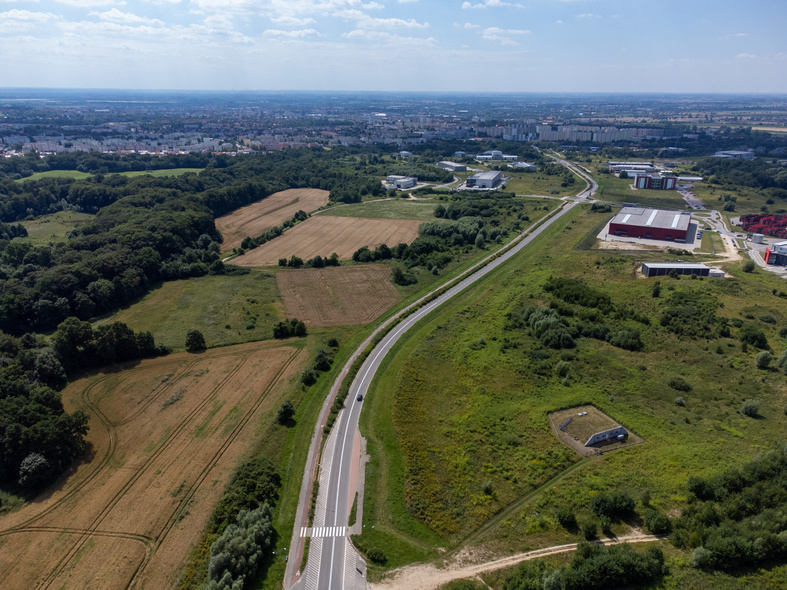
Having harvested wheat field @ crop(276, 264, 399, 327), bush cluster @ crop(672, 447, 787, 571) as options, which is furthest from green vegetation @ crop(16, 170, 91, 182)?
bush cluster @ crop(672, 447, 787, 571)

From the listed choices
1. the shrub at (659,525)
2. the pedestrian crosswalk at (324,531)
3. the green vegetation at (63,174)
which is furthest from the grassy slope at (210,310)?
the green vegetation at (63,174)

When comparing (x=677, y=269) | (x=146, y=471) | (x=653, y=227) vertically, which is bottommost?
(x=146, y=471)

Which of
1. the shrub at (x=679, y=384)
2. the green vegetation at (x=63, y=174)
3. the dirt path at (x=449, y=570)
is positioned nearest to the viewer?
the dirt path at (x=449, y=570)

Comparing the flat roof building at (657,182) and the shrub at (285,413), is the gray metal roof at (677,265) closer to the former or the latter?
the shrub at (285,413)

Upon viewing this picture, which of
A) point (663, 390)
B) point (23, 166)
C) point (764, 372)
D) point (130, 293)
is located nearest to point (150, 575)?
point (663, 390)

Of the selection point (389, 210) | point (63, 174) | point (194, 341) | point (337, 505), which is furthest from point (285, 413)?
point (63, 174)

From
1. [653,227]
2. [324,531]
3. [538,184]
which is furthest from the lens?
[538,184]

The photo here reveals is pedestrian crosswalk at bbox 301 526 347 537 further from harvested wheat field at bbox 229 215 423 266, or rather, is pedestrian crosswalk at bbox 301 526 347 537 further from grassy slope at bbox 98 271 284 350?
harvested wheat field at bbox 229 215 423 266

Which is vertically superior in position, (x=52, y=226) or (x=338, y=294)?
(x=52, y=226)

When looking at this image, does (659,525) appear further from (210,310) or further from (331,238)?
(331,238)
